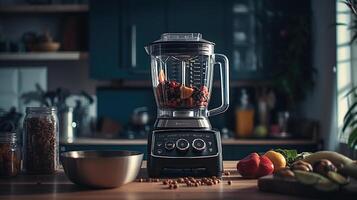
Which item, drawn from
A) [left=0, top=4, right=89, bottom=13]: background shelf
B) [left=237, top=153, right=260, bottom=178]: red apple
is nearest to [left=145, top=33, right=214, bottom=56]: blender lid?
[left=237, top=153, right=260, bottom=178]: red apple

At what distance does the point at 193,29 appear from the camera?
3.94m

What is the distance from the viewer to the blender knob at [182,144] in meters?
1.59

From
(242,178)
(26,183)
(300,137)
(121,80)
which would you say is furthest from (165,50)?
(121,80)

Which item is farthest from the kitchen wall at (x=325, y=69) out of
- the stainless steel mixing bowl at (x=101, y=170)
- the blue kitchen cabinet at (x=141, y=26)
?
the stainless steel mixing bowl at (x=101, y=170)

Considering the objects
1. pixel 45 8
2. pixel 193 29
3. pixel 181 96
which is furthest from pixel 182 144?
pixel 45 8

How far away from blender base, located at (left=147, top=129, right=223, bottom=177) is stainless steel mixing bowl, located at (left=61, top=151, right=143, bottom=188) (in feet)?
0.57

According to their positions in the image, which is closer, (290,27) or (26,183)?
(26,183)

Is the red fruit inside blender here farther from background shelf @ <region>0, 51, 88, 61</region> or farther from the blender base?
background shelf @ <region>0, 51, 88, 61</region>

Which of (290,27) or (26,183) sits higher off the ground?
(290,27)

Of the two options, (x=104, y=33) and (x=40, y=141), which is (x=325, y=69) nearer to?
(x=104, y=33)

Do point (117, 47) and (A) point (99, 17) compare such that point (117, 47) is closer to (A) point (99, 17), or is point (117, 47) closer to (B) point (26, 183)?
(A) point (99, 17)

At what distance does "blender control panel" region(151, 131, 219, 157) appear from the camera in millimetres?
1588

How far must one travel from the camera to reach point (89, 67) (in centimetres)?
410

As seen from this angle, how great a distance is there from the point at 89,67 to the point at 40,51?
372 millimetres
